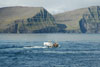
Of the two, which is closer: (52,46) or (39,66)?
(39,66)

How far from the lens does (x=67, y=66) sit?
6506 cm

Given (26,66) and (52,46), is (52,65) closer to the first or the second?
(26,66)

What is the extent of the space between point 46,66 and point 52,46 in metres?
68.9

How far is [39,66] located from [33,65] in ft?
7.50

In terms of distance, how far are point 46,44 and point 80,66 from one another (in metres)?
71.9

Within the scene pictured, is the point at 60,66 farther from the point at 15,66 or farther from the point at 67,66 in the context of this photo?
the point at 15,66

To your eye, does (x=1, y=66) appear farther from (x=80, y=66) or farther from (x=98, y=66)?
(x=98, y=66)

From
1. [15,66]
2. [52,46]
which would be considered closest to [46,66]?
[15,66]

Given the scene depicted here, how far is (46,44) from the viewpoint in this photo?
446ft

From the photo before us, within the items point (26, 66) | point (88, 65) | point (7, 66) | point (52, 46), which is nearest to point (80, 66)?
point (88, 65)

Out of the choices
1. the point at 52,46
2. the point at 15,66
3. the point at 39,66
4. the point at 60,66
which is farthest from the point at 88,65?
the point at 52,46

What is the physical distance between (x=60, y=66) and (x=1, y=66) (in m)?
14.2

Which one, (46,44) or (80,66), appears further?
(46,44)

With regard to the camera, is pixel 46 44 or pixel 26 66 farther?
pixel 46 44
